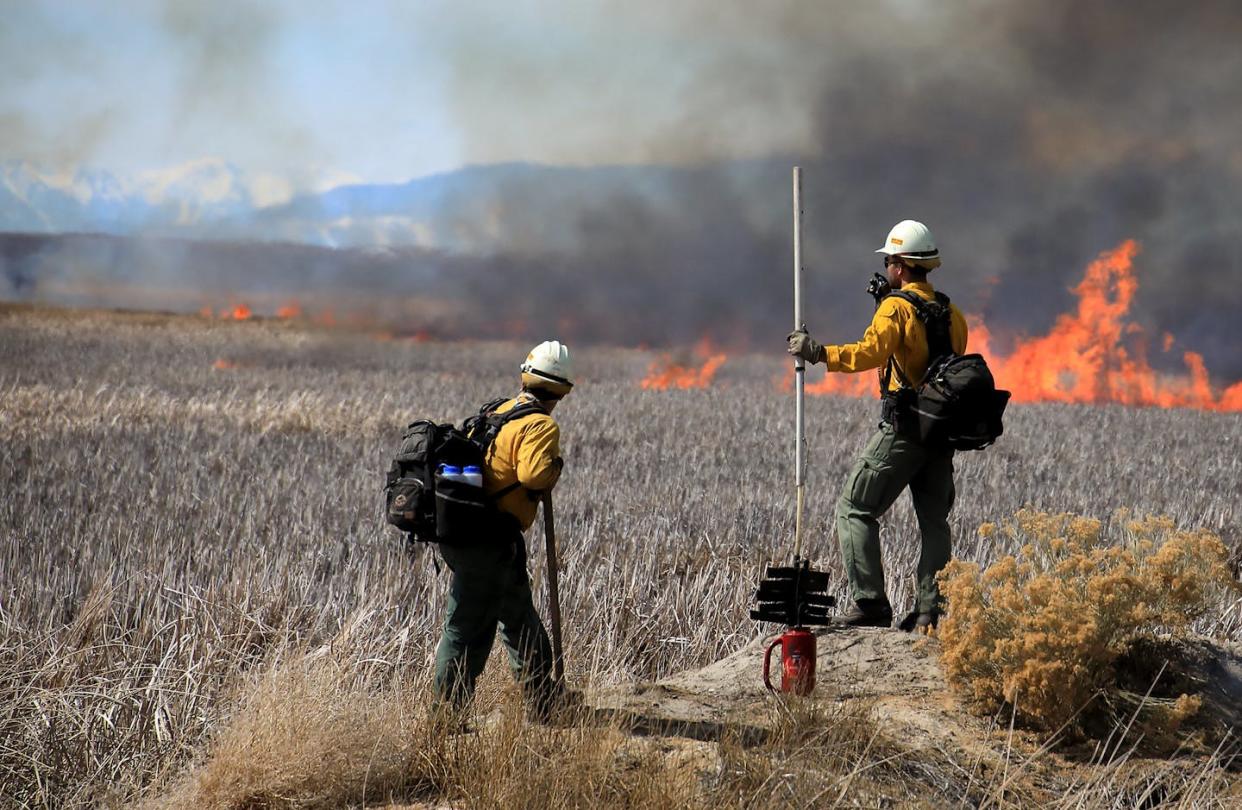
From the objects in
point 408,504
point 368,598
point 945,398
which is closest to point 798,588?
point 945,398

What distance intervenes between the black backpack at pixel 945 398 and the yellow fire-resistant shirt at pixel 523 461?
198 centimetres

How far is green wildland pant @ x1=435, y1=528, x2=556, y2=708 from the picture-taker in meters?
4.82

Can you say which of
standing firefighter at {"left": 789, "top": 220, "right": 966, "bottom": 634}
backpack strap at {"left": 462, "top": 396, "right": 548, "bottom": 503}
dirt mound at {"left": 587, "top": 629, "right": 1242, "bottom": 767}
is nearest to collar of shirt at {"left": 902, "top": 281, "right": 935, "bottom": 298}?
standing firefighter at {"left": 789, "top": 220, "right": 966, "bottom": 634}

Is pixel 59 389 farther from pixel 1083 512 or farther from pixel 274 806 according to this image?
pixel 274 806

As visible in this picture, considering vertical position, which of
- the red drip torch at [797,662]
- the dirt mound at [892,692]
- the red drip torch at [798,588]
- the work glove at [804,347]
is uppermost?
the work glove at [804,347]

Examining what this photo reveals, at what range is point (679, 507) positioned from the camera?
35.1 ft

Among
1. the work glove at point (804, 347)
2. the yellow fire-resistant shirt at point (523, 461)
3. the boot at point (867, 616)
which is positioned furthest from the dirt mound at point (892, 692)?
the work glove at point (804, 347)

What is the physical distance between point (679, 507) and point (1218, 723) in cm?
593

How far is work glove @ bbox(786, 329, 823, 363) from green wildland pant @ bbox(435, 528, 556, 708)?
4.97ft

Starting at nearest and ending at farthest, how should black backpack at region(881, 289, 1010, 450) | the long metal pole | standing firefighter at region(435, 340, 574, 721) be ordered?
standing firefighter at region(435, 340, 574, 721) < the long metal pole < black backpack at region(881, 289, 1010, 450)

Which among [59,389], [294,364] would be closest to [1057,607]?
[59,389]

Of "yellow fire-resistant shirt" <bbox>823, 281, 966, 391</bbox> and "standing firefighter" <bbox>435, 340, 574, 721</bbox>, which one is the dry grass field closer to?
"standing firefighter" <bbox>435, 340, 574, 721</bbox>

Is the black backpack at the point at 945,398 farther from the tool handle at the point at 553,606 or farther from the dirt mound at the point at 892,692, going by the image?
the tool handle at the point at 553,606

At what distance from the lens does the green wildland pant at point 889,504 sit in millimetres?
5949
